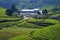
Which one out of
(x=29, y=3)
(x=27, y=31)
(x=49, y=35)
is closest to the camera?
(x=49, y=35)

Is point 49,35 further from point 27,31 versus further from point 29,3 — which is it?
point 29,3

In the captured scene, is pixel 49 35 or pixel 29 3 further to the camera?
pixel 29 3

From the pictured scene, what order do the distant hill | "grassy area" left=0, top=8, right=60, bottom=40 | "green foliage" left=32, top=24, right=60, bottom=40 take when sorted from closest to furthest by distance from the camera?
1. "green foliage" left=32, top=24, right=60, bottom=40
2. "grassy area" left=0, top=8, right=60, bottom=40
3. the distant hill

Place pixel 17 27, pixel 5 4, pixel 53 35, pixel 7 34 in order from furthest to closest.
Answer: pixel 5 4 → pixel 17 27 → pixel 7 34 → pixel 53 35

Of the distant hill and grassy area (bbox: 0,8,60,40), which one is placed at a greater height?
grassy area (bbox: 0,8,60,40)

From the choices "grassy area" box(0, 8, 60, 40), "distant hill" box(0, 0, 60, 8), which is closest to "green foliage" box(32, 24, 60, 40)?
"grassy area" box(0, 8, 60, 40)

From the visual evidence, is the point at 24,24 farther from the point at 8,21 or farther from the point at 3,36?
the point at 3,36

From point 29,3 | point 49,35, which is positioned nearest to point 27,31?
point 49,35

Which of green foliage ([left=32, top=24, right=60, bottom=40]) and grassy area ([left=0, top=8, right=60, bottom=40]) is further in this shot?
grassy area ([left=0, top=8, right=60, bottom=40])

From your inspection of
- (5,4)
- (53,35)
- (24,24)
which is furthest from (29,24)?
(5,4)

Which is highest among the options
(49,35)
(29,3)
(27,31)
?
(49,35)

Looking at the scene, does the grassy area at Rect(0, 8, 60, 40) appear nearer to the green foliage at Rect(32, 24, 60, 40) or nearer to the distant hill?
the green foliage at Rect(32, 24, 60, 40)
